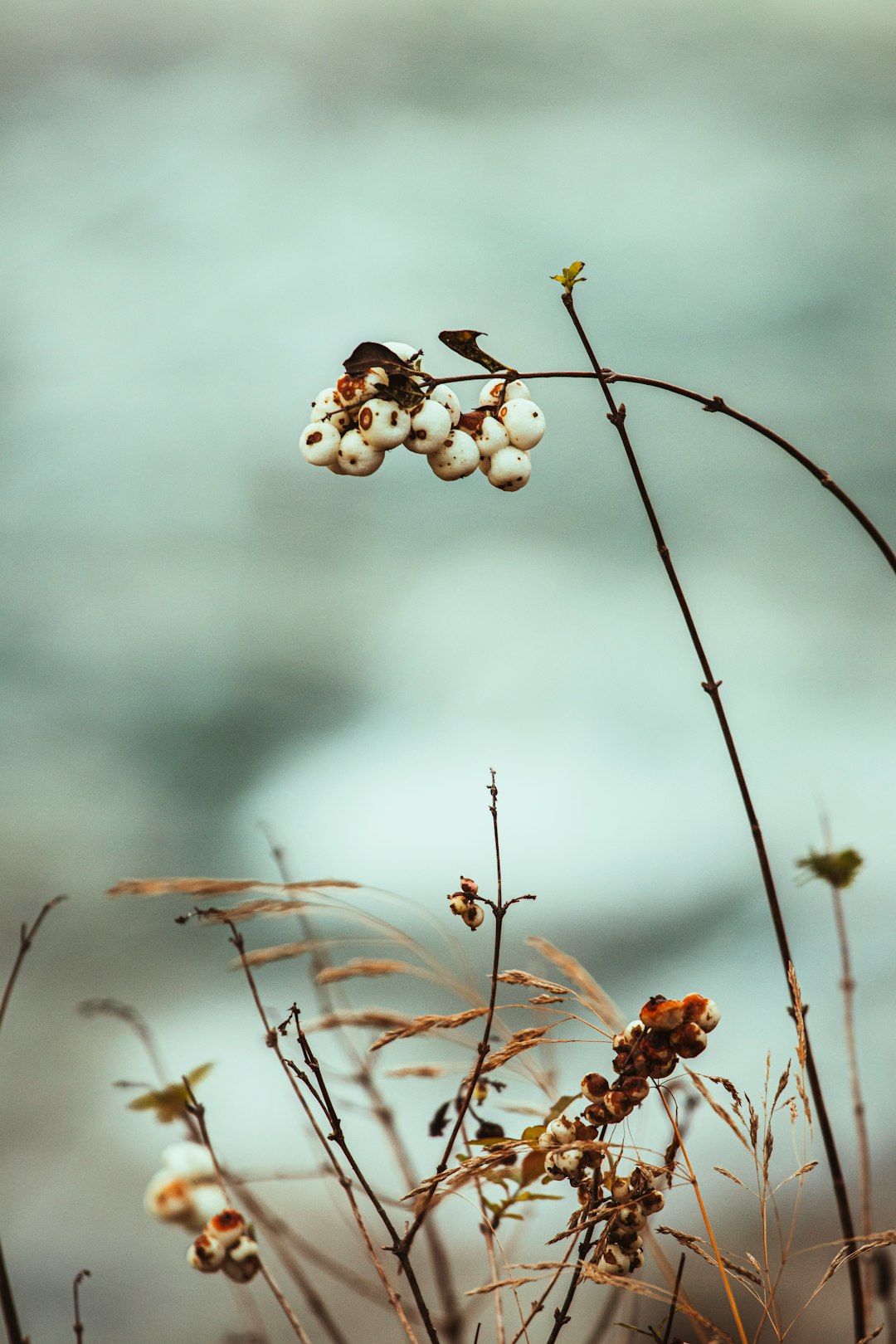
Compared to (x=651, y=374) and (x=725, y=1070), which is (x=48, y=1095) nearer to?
(x=725, y=1070)

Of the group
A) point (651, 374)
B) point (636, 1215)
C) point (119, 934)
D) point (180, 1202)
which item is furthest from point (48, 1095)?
point (651, 374)

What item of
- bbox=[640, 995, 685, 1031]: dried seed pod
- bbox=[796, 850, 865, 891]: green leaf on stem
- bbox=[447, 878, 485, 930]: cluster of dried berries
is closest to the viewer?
bbox=[640, 995, 685, 1031]: dried seed pod

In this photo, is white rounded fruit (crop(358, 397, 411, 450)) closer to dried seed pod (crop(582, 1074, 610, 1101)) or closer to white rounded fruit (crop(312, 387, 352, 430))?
white rounded fruit (crop(312, 387, 352, 430))

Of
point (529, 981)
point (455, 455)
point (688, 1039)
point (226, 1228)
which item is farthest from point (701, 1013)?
point (455, 455)

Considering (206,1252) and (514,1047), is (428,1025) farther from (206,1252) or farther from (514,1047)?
(206,1252)

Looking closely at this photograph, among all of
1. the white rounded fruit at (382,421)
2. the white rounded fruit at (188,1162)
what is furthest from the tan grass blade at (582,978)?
the white rounded fruit at (382,421)

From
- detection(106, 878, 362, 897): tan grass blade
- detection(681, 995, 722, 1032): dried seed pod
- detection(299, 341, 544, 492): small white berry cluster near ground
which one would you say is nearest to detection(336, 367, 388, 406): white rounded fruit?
detection(299, 341, 544, 492): small white berry cluster near ground
